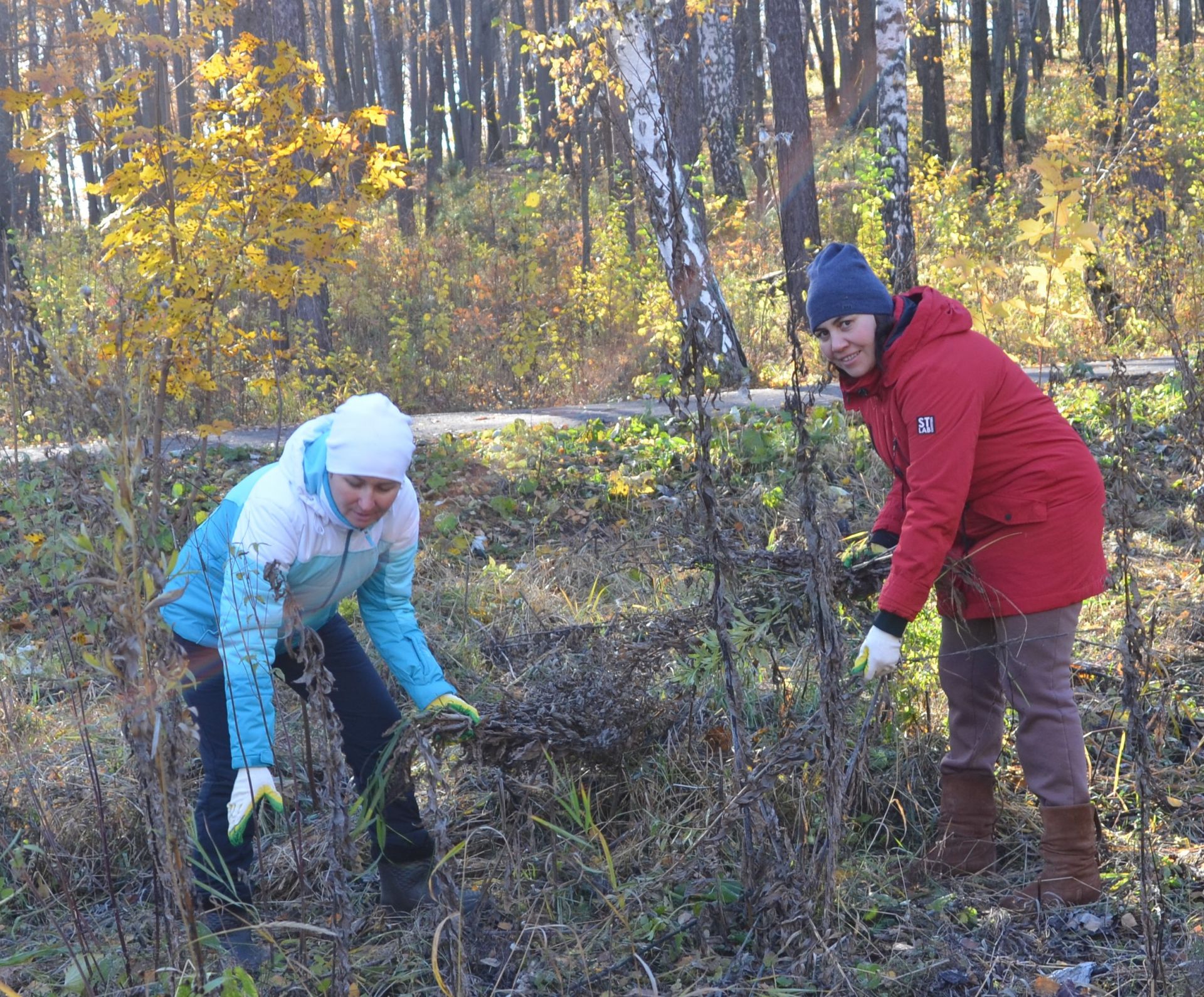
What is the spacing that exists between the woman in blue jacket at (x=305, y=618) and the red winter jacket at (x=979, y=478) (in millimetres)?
1174

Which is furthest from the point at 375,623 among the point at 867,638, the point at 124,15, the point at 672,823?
the point at 124,15

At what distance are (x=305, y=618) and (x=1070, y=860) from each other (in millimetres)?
1980

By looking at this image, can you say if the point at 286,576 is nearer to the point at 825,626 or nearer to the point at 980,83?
the point at 825,626

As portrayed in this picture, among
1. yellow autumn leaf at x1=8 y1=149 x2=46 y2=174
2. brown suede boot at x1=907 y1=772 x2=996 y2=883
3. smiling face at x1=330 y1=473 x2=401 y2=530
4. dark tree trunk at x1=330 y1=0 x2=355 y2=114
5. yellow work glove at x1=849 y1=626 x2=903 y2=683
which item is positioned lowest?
brown suede boot at x1=907 y1=772 x2=996 y2=883

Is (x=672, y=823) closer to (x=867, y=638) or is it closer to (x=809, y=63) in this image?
(x=867, y=638)

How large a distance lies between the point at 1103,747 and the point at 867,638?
3.68 ft

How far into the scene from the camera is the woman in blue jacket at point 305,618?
8.16 ft

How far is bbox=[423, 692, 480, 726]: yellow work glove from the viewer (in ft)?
8.94

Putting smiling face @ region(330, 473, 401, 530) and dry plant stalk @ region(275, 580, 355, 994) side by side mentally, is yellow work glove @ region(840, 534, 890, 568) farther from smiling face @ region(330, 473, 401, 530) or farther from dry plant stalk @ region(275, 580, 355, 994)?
dry plant stalk @ region(275, 580, 355, 994)

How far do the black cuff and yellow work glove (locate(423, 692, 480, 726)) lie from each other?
999 millimetres

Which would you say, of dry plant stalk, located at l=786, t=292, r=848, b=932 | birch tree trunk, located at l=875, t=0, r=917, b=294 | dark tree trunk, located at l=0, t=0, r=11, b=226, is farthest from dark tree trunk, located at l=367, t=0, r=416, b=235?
dry plant stalk, located at l=786, t=292, r=848, b=932

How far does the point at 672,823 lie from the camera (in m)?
3.05

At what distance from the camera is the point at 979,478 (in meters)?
2.74

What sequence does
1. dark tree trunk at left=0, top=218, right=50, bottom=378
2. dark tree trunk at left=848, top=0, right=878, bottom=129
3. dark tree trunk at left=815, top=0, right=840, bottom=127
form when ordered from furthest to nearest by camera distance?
1. dark tree trunk at left=815, top=0, right=840, bottom=127
2. dark tree trunk at left=848, top=0, right=878, bottom=129
3. dark tree trunk at left=0, top=218, right=50, bottom=378
